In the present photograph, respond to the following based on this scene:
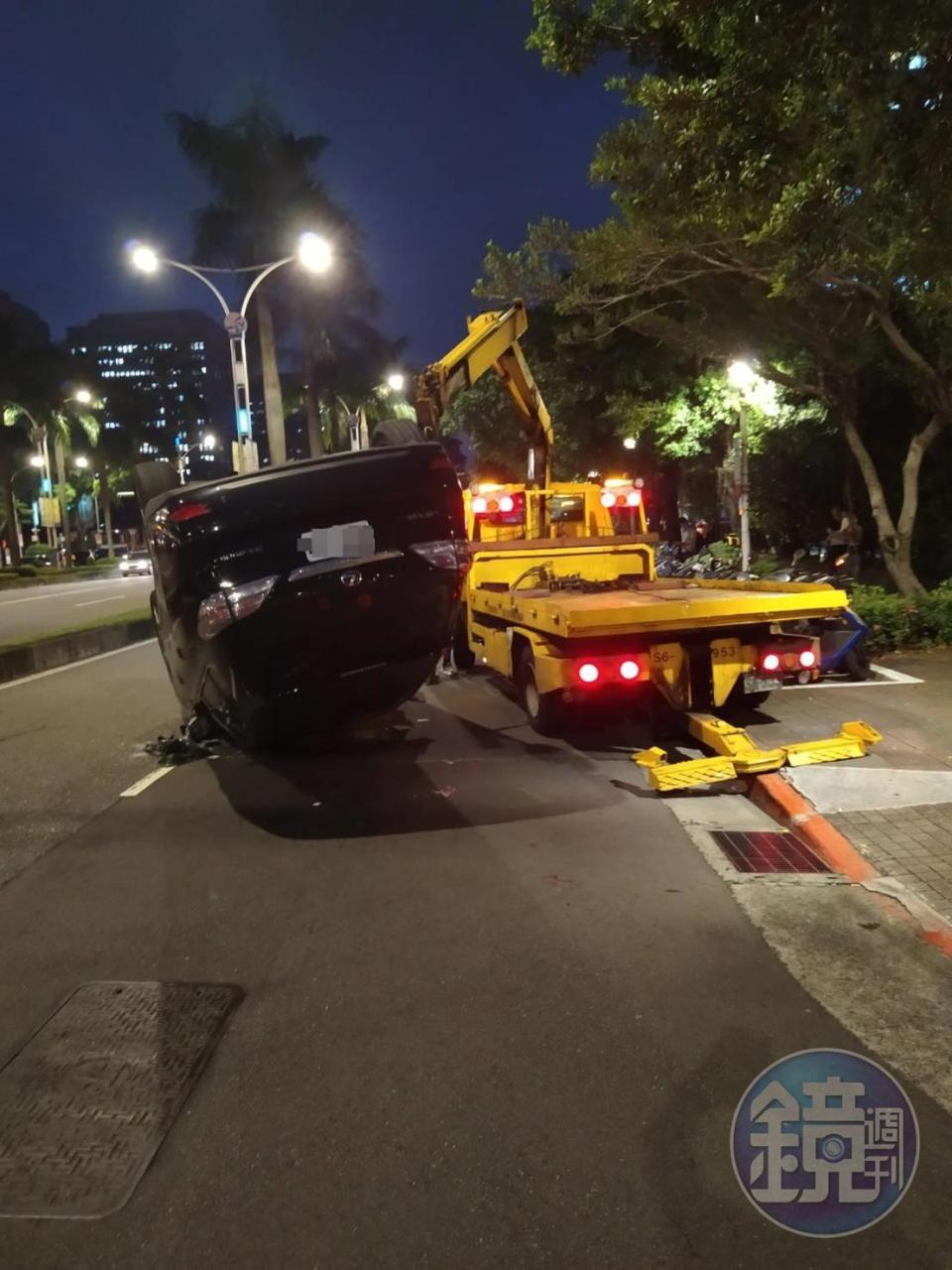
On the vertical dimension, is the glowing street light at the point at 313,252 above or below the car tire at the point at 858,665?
above

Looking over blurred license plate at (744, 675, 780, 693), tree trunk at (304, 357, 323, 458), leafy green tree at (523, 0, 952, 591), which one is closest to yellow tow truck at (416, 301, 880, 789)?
blurred license plate at (744, 675, 780, 693)

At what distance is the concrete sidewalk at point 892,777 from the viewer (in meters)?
5.31

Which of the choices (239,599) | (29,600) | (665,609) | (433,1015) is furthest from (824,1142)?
(29,600)

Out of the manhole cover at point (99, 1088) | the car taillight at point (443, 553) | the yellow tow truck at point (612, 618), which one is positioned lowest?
the manhole cover at point (99, 1088)

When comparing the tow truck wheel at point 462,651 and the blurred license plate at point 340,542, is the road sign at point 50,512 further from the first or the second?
the blurred license plate at point 340,542

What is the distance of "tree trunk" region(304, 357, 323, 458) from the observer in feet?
106

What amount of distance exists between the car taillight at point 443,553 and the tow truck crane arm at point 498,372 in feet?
15.1

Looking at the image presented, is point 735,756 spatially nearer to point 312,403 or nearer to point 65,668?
point 65,668

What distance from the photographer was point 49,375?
49.5 meters

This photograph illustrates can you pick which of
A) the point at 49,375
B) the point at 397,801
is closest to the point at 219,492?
the point at 397,801

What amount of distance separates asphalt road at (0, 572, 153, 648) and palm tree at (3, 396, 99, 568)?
678 inches

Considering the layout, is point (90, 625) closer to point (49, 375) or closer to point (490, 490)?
point (490, 490)

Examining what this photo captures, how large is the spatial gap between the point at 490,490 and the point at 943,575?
1068cm

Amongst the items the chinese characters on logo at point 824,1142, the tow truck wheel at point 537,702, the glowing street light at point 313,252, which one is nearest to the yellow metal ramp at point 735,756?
the tow truck wheel at point 537,702
